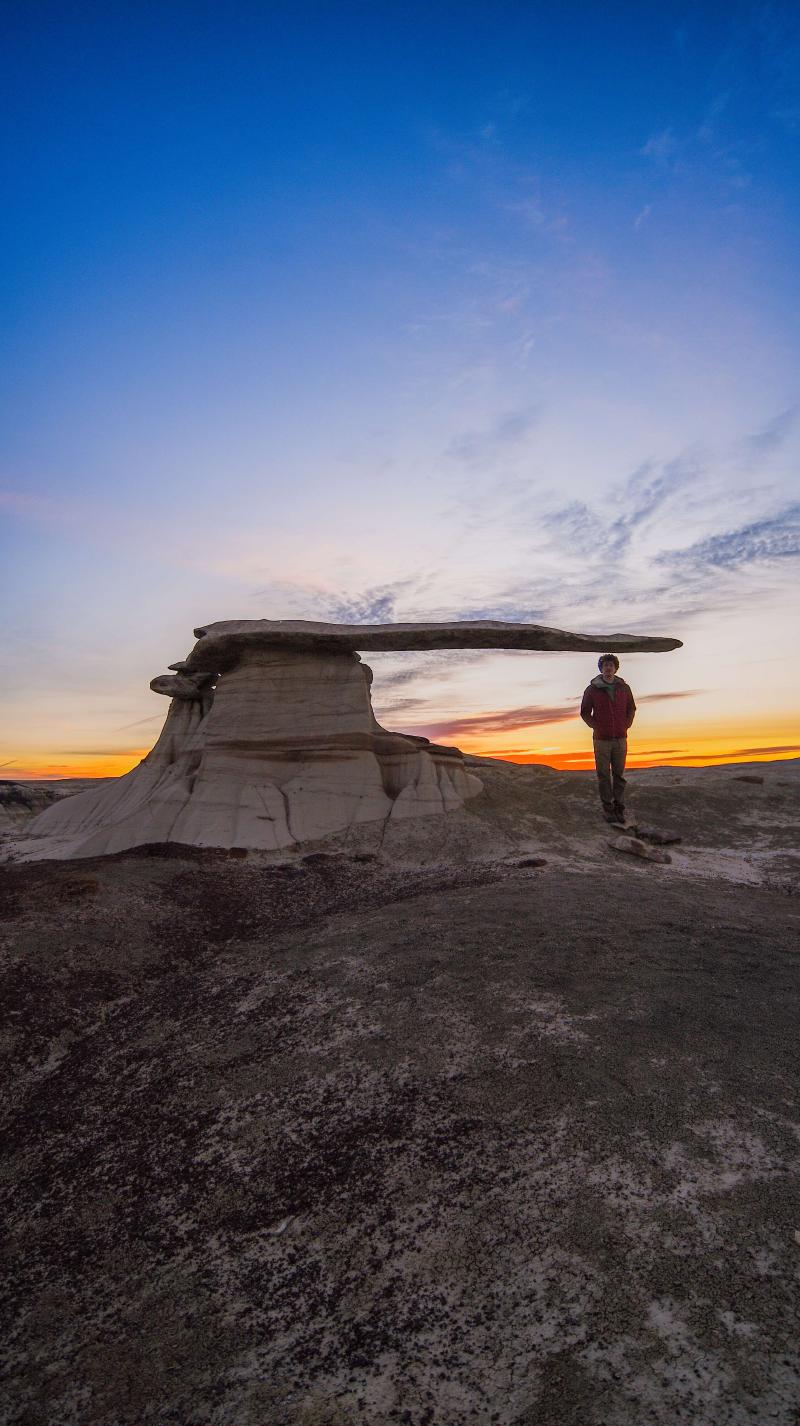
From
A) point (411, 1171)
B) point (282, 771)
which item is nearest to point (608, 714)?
point (282, 771)

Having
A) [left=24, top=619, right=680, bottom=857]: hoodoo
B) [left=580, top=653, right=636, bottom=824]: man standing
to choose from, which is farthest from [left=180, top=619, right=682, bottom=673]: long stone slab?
[left=580, top=653, right=636, bottom=824]: man standing

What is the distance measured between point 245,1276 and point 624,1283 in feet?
5.25

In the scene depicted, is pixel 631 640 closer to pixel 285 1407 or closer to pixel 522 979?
pixel 522 979

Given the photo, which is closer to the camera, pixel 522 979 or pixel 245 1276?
pixel 245 1276

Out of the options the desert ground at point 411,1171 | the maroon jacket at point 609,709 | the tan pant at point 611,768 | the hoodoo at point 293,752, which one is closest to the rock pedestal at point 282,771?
the hoodoo at point 293,752

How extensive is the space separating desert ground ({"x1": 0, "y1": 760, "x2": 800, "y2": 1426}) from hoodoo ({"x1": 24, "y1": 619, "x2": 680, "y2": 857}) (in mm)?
4675

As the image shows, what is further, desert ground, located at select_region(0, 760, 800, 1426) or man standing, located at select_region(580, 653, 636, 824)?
man standing, located at select_region(580, 653, 636, 824)

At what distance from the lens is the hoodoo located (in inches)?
490

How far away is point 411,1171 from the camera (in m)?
3.49

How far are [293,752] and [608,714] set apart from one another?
579 centimetres

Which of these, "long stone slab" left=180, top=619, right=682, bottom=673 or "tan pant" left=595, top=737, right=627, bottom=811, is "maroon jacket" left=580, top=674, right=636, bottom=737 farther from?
"long stone slab" left=180, top=619, right=682, bottom=673

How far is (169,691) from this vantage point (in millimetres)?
14945

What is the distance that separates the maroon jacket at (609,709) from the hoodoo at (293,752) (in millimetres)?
1698

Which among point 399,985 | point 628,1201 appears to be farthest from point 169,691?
point 628,1201
